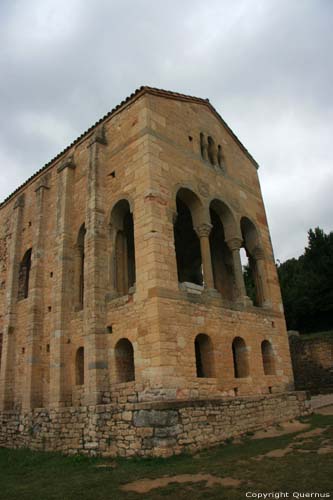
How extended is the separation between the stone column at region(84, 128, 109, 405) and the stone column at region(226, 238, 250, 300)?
4.74 meters

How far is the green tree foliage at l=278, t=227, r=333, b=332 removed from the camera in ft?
94.5

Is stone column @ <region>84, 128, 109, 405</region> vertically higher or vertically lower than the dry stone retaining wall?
higher

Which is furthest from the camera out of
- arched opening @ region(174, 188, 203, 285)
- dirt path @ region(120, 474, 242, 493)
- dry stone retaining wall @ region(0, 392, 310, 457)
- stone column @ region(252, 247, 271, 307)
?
arched opening @ region(174, 188, 203, 285)

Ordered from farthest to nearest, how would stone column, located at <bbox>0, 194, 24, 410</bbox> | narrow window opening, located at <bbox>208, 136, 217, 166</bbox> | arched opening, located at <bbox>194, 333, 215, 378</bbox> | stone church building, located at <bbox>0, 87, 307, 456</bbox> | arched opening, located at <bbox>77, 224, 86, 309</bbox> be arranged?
narrow window opening, located at <bbox>208, 136, 217, 166</bbox> < stone column, located at <bbox>0, 194, 24, 410</bbox> < arched opening, located at <bbox>77, 224, 86, 309</bbox> < arched opening, located at <bbox>194, 333, 215, 378</bbox> < stone church building, located at <bbox>0, 87, 307, 456</bbox>

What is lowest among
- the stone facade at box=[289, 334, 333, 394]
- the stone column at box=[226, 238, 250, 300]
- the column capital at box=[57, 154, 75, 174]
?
the stone facade at box=[289, 334, 333, 394]

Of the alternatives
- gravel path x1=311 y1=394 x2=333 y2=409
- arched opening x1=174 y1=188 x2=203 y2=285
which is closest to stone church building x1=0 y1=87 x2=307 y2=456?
arched opening x1=174 y1=188 x2=203 y2=285

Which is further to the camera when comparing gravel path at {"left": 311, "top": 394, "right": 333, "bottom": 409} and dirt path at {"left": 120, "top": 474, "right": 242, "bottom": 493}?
gravel path at {"left": 311, "top": 394, "right": 333, "bottom": 409}

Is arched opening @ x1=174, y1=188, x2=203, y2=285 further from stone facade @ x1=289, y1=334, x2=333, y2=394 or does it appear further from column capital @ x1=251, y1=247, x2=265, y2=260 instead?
stone facade @ x1=289, y1=334, x2=333, y2=394

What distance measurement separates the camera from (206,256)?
12609 millimetres

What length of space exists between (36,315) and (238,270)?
7.52m

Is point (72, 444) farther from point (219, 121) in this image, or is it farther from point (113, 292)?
point (219, 121)

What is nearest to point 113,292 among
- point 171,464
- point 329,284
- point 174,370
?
point 174,370

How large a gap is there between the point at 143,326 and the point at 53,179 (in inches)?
353

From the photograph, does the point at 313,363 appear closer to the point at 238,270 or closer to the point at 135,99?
the point at 238,270
